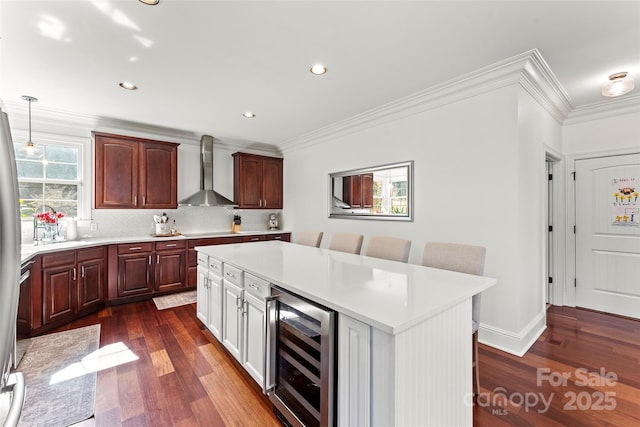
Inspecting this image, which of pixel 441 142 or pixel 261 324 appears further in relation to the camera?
pixel 441 142

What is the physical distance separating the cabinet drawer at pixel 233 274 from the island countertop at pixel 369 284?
6cm

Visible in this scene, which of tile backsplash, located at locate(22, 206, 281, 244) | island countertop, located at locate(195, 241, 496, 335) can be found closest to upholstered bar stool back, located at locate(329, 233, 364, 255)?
island countertop, located at locate(195, 241, 496, 335)

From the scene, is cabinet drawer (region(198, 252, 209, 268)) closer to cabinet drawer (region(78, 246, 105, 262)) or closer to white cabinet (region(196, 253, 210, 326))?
white cabinet (region(196, 253, 210, 326))

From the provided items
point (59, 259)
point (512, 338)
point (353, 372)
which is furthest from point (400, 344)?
point (59, 259)

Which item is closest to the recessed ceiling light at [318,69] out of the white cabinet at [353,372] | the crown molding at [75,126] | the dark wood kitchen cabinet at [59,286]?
the white cabinet at [353,372]

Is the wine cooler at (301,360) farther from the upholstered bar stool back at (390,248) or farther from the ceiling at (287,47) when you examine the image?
the ceiling at (287,47)

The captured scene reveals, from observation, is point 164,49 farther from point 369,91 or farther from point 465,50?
point 465,50

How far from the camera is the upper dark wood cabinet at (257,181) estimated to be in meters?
5.25

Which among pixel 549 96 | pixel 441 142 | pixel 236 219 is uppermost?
pixel 549 96

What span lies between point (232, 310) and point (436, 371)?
1593mm

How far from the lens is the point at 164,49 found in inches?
88.7

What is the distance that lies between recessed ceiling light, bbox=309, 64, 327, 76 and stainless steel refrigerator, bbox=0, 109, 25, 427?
92.5 inches

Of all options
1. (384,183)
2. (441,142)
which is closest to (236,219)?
(384,183)

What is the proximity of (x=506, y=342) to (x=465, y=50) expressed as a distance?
8.41ft
